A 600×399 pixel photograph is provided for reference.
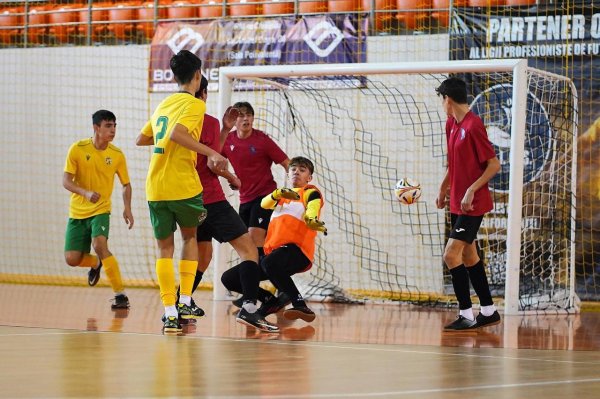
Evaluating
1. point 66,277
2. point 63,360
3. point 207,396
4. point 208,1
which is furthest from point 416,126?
point 207,396

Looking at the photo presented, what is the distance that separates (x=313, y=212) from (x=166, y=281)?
147cm

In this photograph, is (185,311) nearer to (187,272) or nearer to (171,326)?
(187,272)

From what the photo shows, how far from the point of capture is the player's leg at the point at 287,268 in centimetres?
863

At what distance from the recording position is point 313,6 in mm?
13734

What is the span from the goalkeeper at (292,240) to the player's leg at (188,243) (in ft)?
3.06

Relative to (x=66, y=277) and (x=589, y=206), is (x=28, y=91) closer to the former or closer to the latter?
(x=66, y=277)

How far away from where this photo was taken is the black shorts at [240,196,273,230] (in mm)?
9906

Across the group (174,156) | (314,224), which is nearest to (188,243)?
(174,156)

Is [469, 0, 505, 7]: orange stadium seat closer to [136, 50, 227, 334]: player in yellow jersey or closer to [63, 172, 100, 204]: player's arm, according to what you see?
[63, 172, 100, 204]: player's arm

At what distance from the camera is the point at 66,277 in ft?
47.0

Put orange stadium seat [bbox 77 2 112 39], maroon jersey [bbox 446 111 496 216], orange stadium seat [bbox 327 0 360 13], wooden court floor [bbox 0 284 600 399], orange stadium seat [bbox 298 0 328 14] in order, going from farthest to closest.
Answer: orange stadium seat [bbox 77 2 112 39]
orange stadium seat [bbox 298 0 328 14]
orange stadium seat [bbox 327 0 360 13]
maroon jersey [bbox 446 111 496 216]
wooden court floor [bbox 0 284 600 399]

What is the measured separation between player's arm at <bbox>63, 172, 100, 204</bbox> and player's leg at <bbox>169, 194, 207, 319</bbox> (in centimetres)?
234

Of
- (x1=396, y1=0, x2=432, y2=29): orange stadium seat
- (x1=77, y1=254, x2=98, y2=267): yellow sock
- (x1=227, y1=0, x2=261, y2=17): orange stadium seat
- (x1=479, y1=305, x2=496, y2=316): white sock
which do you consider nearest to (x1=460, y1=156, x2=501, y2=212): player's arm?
(x1=479, y1=305, x2=496, y2=316): white sock

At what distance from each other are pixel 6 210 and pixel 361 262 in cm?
534
